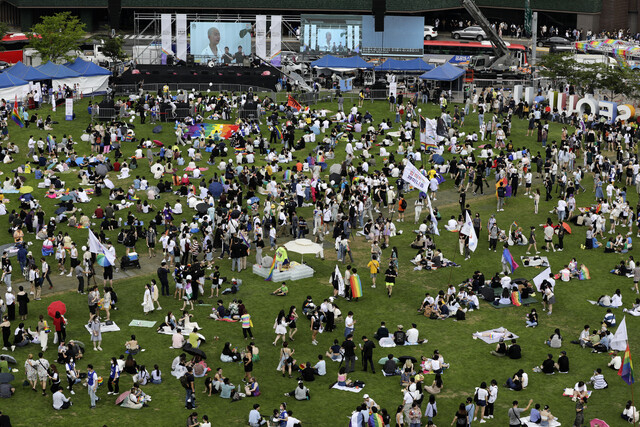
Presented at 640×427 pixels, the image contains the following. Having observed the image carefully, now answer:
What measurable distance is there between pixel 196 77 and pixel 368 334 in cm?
4197

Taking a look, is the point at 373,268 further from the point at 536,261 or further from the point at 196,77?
the point at 196,77

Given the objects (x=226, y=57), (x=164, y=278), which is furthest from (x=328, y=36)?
(x=164, y=278)

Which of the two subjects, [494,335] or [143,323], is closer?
[494,335]

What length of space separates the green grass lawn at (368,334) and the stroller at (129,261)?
1.20m

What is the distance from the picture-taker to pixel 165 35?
80.9m

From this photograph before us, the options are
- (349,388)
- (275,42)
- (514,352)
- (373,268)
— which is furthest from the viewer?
(275,42)

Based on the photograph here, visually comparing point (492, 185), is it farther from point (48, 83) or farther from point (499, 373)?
point (48, 83)

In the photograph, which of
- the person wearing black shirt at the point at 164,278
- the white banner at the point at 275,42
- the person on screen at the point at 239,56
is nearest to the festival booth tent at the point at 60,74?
the person on screen at the point at 239,56

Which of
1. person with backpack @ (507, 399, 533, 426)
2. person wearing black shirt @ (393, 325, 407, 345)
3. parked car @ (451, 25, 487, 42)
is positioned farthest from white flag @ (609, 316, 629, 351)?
parked car @ (451, 25, 487, 42)

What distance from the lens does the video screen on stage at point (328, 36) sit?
290ft

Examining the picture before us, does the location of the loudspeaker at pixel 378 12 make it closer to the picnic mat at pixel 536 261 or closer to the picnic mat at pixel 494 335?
the picnic mat at pixel 536 261

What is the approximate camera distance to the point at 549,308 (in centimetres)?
3791

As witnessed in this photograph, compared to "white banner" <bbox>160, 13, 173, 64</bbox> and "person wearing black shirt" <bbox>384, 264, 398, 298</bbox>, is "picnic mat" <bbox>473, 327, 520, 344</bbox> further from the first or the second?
"white banner" <bbox>160, 13, 173, 64</bbox>

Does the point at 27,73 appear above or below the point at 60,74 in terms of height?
above
